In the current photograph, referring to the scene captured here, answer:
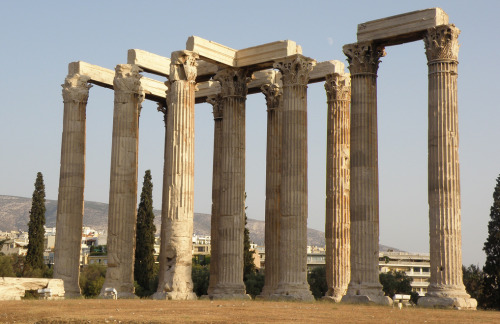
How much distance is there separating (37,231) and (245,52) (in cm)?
4384

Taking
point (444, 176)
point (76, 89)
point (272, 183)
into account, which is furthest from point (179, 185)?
point (444, 176)

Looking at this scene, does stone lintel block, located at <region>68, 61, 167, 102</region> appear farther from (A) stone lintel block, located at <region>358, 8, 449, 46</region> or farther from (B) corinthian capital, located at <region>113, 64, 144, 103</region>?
(A) stone lintel block, located at <region>358, 8, 449, 46</region>

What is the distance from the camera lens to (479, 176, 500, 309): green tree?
72.7 meters

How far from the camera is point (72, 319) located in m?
33.5

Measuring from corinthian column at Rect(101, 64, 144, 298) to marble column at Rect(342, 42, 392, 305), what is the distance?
14.5m

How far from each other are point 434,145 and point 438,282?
23.5ft

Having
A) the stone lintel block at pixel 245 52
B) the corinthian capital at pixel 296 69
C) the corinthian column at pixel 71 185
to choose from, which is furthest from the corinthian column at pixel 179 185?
the corinthian column at pixel 71 185

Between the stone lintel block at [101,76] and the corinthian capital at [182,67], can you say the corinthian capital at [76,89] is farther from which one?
the corinthian capital at [182,67]

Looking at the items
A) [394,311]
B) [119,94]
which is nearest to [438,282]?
[394,311]

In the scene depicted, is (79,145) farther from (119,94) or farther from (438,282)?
(438,282)

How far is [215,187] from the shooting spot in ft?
195

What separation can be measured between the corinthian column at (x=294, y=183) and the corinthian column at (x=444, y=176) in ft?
28.4

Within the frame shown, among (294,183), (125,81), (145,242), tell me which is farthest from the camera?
(145,242)

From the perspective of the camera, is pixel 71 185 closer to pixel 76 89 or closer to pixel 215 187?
pixel 76 89
